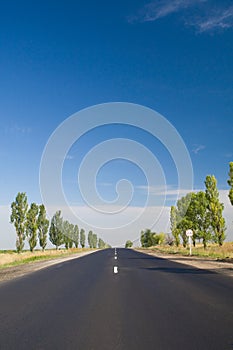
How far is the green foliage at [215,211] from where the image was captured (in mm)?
42594

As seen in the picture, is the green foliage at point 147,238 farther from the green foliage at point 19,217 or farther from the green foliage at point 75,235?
the green foliage at point 19,217

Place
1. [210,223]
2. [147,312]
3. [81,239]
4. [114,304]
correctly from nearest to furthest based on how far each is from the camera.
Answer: [147,312]
[114,304]
[210,223]
[81,239]

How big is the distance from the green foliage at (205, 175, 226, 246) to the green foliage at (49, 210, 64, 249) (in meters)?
38.2

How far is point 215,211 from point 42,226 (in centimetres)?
3592

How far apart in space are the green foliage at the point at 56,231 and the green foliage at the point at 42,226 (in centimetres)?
468

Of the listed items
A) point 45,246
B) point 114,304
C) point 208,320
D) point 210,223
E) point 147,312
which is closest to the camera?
point 208,320

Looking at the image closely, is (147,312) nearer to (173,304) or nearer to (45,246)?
(173,304)

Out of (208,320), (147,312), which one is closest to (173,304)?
(147,312)

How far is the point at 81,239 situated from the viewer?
108 metres

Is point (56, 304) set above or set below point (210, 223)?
below

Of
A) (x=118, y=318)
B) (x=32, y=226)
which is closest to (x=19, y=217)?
(x=32, y=226)

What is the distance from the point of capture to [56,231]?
72.2 metres

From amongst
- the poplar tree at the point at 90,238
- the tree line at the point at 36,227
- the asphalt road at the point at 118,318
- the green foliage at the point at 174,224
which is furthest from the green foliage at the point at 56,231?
the asphalt road at the point at 118,318

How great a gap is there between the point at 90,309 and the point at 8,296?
123 inches
